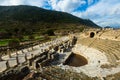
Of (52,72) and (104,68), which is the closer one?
(52,72)

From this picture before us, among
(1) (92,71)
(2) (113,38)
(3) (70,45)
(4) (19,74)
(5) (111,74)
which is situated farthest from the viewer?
(3) (70,45)

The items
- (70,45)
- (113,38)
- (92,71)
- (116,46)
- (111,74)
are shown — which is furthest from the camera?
(70,45)

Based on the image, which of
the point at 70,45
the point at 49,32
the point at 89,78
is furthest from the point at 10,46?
the point at 49,32

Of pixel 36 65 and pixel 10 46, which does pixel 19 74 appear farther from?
pixel 10 46

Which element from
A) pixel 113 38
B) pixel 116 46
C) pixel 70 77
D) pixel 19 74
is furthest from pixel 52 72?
pixel 113 38

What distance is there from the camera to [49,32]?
102 meters

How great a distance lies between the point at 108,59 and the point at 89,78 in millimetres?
9633

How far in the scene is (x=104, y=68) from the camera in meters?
26.7

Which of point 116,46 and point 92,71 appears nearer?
point 92,71

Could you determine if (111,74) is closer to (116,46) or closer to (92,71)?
(92,71)

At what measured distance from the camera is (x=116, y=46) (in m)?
37.5

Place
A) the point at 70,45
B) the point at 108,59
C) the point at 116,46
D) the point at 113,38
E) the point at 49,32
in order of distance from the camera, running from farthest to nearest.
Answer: the point at 49,32 → the point at 70,45 → the point at 113,38 → the point at 116,46 → the point at 108,59

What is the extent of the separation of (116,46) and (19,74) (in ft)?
75.1

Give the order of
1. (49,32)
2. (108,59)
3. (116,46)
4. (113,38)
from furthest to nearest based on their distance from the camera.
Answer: (49,32) → (113,38) → (116,46) → (108,59)
